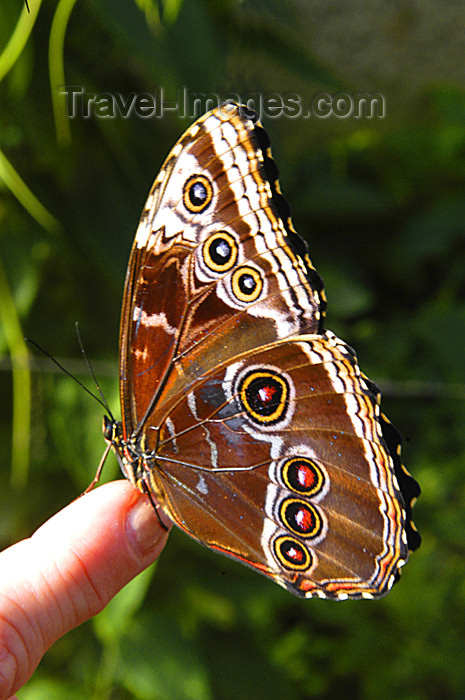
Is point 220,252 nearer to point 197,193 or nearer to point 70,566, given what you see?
point 197,193

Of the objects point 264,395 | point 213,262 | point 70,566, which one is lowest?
point 70,566

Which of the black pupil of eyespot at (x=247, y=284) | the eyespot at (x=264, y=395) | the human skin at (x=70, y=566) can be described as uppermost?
the black pupil of eyespot at (x=247, y=284)

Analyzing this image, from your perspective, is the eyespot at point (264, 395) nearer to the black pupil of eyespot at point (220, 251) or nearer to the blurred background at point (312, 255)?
the black pupil of eyespot at point (220, 251)

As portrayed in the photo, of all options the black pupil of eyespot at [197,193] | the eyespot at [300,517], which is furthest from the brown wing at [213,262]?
the eyespot at [300,517]

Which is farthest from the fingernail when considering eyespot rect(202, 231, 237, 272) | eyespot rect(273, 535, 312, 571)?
eyespot rect(202, 231, 237, 272)

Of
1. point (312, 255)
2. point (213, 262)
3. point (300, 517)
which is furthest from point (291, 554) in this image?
point (312, 255)

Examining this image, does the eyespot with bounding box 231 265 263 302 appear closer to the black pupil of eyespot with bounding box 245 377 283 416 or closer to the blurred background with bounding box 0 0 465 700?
the black pupil of eyespot with bounding box 245 377 283 416
